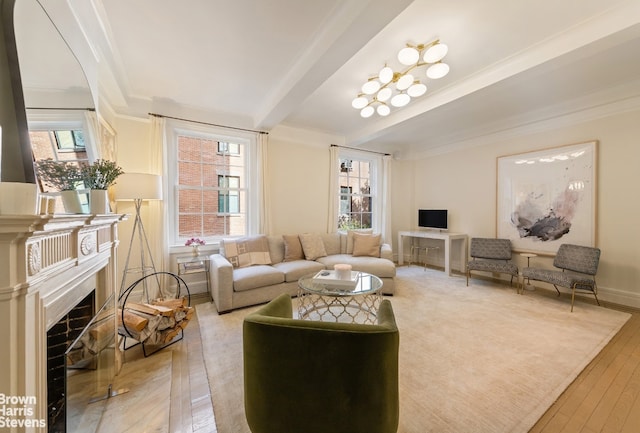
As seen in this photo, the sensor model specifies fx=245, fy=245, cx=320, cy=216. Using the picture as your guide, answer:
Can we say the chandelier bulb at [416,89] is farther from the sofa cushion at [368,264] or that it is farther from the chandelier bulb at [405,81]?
the sofa cushion at [368,264]

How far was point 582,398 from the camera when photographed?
163 cm

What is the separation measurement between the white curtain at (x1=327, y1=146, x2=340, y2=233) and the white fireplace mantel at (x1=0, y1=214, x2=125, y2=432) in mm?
3794

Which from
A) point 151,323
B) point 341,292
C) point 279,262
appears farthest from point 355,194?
point 151,323

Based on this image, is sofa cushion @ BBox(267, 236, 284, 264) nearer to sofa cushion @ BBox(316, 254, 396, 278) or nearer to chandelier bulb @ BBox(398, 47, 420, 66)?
sofa cushion @ BBox(316, 254, 396, 278)

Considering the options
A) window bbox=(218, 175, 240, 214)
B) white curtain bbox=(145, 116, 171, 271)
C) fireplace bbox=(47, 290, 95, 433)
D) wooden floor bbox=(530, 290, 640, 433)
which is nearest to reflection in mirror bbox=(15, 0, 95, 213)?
fireplace bbox=(47, 290, 95, 433)

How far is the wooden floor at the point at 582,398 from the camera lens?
143 centimetres

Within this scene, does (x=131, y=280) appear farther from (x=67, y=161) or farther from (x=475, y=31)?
(x=475, y=31)

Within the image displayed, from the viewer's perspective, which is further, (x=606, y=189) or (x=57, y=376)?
(x=606, y=189)

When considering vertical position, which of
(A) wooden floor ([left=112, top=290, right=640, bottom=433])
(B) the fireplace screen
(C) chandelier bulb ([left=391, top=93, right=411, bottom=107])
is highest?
(C) chandelier bulb ([left=391, top=93, right=411, bottom=107])

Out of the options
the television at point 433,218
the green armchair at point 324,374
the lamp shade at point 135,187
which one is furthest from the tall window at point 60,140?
the television at point 433,218

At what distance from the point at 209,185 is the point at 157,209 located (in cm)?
85

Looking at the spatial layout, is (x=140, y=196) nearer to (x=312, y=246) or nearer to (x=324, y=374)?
(x=312, y=246)

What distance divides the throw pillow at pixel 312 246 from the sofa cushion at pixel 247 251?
62cm

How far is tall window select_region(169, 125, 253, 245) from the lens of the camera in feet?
12.2
